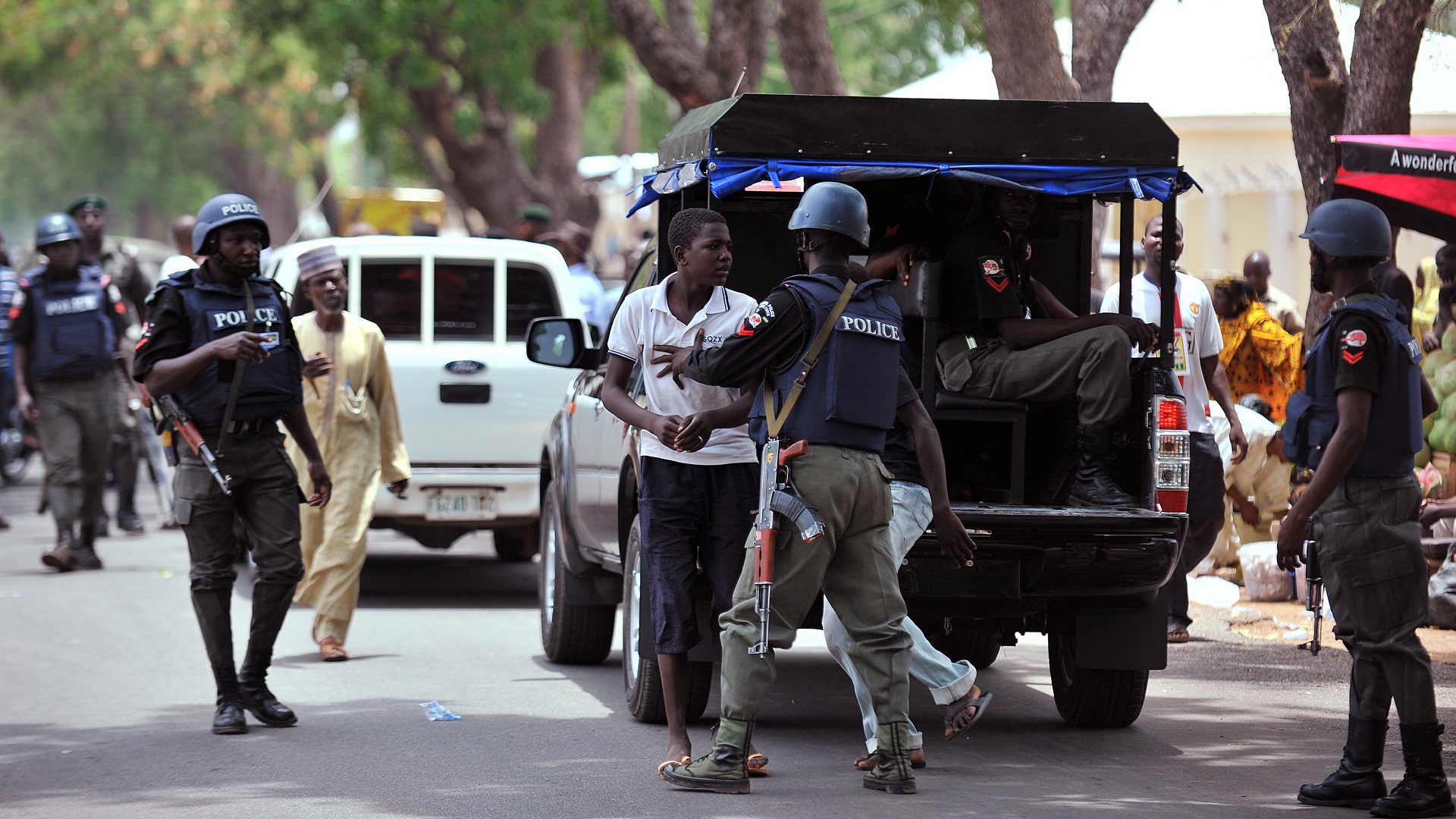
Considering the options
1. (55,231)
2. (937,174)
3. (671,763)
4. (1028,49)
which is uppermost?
(1028,49)

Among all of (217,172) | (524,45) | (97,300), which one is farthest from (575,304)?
(217,172)

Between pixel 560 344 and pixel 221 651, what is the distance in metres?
2.05

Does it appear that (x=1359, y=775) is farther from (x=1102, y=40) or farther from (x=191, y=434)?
(x=1102, y=40)

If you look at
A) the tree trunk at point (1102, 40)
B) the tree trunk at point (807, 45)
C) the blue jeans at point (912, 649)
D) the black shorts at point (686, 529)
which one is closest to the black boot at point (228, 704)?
the black shorts at point (686, 529)

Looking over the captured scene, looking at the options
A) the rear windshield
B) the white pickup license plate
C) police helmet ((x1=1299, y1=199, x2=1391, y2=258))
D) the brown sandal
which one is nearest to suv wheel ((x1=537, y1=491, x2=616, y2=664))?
the brown sandal

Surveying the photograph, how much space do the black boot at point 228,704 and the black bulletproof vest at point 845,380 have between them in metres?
2.57

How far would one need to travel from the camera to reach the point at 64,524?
12.7m

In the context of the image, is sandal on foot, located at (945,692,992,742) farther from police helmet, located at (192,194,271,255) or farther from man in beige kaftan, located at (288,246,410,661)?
man in beige kaftan, located at (288,246,410,661)

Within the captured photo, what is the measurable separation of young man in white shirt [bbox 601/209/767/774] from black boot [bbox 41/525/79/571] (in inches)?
287

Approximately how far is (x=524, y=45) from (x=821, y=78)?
9889mm

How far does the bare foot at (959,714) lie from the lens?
6715 millimetres

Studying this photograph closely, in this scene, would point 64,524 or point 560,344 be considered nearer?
point 560,344

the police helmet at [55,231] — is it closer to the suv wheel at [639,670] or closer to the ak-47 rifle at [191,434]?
the ak-47 rifle at [191,434]

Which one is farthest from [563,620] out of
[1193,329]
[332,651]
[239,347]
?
[1193,329]
